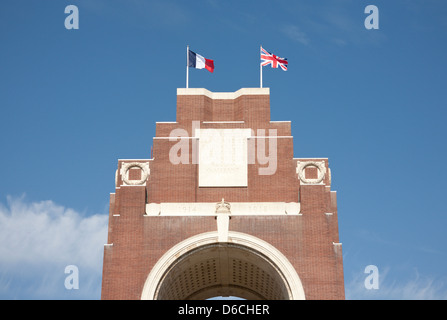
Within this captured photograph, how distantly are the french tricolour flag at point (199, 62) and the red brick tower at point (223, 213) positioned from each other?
80.2 inches

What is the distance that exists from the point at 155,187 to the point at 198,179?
10.7 feet

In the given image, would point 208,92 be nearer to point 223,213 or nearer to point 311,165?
Answer: point 311,165

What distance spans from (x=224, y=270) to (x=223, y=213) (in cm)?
644

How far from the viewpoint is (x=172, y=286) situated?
2237 inches

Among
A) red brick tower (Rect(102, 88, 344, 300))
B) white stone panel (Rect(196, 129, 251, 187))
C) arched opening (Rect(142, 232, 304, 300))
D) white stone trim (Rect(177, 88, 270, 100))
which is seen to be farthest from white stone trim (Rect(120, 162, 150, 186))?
white stone trim (Rect(177, 88, 270, 100))

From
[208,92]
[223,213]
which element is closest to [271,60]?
[208,92]

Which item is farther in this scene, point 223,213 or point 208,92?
point 208,92

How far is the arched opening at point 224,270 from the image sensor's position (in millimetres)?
53156

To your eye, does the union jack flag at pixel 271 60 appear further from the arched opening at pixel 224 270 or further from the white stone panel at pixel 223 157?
the arched opening at pixel 224 270

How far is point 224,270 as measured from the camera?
58812 mm

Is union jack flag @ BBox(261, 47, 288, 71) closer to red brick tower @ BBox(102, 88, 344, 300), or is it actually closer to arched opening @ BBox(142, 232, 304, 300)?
red brick tower @ BBox(102, 88, 344, 300)
